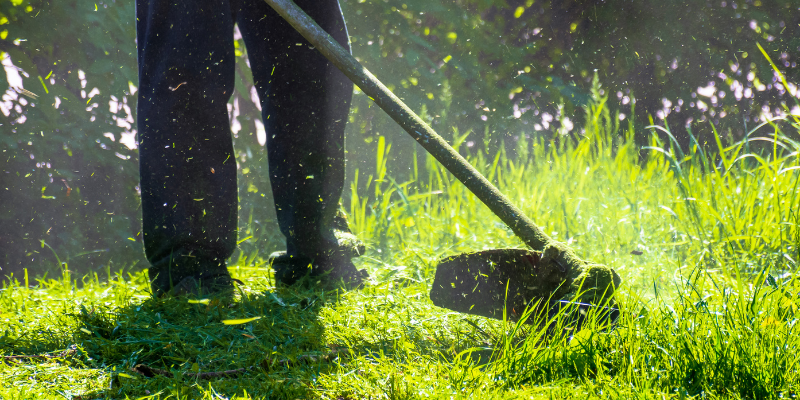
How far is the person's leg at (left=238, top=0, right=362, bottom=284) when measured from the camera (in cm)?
191

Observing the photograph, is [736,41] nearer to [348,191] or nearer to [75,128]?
[348,191]

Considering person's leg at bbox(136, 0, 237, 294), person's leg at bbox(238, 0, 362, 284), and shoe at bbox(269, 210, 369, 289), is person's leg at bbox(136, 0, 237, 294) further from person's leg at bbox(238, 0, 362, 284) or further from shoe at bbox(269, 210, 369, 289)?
shoe at bbox(269, 210, 369, 289)

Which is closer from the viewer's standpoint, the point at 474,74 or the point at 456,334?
the point at 456,334

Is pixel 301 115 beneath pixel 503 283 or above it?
above

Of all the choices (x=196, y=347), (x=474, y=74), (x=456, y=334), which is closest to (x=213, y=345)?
(x=196, y=347)

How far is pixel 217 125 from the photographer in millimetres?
1784

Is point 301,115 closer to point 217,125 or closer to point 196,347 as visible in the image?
point 217,125

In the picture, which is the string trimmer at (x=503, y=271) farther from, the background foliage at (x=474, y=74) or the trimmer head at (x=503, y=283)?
the background foliage at (x=474, y=74)

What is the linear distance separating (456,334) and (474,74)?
2768mm

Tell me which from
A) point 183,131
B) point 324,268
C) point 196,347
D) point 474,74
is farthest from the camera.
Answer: point 474,74

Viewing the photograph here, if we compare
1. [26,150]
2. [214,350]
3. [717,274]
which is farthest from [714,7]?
[26,150]

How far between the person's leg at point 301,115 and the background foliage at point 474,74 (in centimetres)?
119

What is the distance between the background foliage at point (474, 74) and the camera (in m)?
2.81

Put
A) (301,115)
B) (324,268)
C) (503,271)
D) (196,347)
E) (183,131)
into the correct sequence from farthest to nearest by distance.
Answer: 1. (324,268)
2. (301,115)
3. (183,131)
4. (503,271)
5. (196,347)
